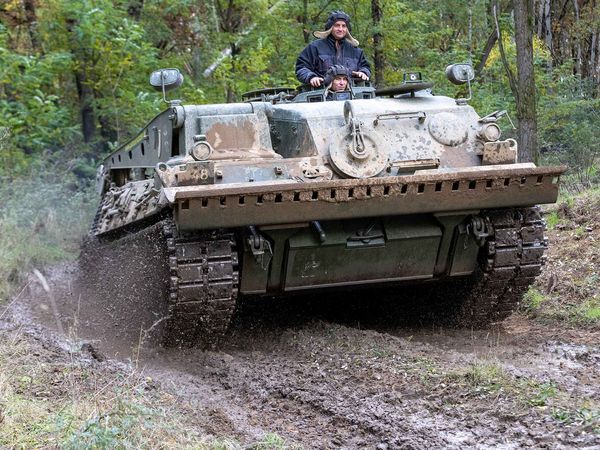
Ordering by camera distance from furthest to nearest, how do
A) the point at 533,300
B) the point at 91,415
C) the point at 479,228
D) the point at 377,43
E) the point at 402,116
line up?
the point at 377,43 → the point at 533,300 → the point at 402,116 → the point at 479,228 → the point at 91,415

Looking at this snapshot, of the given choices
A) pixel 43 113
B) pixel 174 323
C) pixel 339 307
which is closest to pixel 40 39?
pixel 43 113

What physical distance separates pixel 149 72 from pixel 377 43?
4.16 meters

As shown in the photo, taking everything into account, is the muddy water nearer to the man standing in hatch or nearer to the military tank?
the military tank

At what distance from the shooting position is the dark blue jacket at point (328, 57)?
31.6 feet

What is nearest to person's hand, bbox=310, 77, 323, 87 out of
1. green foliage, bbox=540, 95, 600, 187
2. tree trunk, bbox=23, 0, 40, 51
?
green foliage, bbox=540, 95, 600, 187

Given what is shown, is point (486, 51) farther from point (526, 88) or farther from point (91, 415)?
point (91, 415)

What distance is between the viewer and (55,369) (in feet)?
20.5

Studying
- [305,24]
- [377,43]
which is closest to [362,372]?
[377,43]

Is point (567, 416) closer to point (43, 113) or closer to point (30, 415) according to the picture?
point (30, 415)

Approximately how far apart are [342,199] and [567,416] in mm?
2560

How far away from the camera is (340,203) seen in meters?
6.93

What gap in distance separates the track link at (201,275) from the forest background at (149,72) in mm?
6637

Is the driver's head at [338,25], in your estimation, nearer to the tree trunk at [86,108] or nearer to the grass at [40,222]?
the grass at [40,222]

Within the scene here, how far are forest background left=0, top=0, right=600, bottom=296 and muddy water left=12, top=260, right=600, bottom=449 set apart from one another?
5.34 meters
